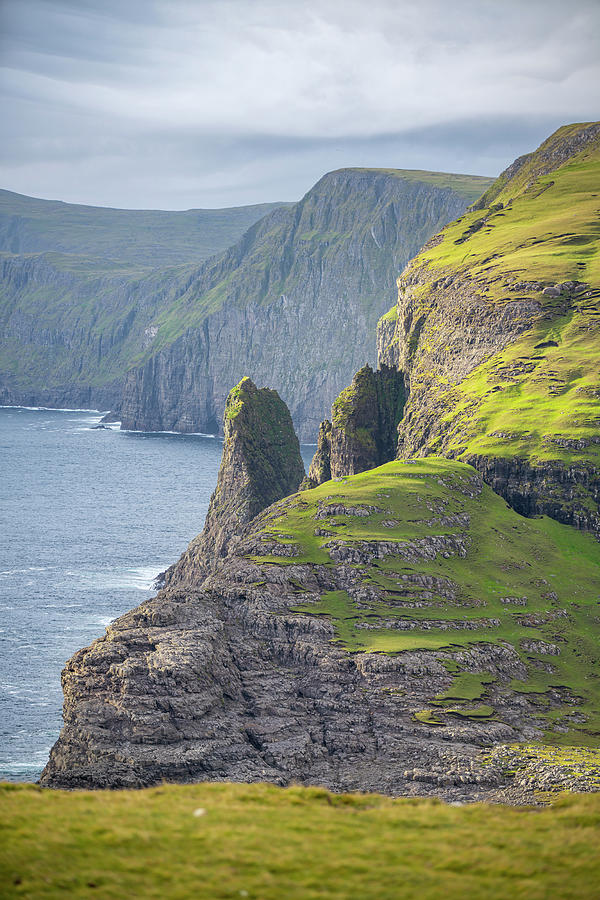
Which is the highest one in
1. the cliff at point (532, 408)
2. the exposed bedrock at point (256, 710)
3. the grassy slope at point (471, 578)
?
the cliff at point (532, 408)

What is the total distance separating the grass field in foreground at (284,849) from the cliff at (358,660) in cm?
3870

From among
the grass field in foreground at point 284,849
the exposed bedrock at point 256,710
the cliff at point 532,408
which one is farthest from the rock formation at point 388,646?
the grass field in foreground at point 284,849

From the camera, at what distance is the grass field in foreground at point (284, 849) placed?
3619 cm

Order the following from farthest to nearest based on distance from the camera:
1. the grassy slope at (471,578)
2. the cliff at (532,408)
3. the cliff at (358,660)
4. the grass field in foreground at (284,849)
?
the cliff at (532,408) < the grassy slope at (471,578) < the cliff at (358,660) < the grass field in foreground at (284,849)

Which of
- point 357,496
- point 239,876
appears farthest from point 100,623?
point 239,876

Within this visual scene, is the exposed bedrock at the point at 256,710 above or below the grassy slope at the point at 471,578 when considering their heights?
below

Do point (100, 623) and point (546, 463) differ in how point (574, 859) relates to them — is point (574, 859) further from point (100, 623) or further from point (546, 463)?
point (100, 623)

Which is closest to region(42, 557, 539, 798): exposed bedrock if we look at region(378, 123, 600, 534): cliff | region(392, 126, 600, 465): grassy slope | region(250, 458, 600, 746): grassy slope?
region(250, 458, 600, 746): grassy slope

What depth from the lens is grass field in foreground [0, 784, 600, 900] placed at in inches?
1425

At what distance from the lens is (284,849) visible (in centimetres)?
3909

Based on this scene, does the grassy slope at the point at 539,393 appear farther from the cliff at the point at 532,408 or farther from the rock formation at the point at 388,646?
the rock formation at the point at 388,646

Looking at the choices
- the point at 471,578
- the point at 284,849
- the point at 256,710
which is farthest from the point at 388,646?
the point at 284,849

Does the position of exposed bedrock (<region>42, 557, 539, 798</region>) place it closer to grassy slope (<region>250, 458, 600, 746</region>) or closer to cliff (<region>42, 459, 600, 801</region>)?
cliff (<region>42, 459, 600, 801</region>)

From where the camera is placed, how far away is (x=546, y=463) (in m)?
151
